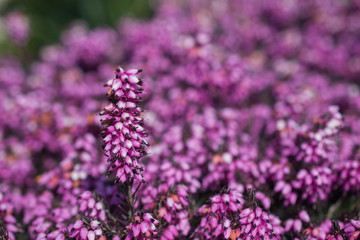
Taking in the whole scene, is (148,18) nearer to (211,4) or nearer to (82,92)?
(211,4)

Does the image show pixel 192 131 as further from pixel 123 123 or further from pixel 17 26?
pixel 17 26

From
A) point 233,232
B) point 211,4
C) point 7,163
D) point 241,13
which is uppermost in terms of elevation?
point 211,4

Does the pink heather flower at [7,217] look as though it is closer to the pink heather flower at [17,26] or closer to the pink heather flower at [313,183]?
the pink heather flower at [313,183]

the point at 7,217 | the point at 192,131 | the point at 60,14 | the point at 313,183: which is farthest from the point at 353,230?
the point at 60,14

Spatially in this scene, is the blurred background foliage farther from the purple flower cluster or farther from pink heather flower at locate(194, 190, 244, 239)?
pink heather flower at locate(194, 190, 244, 239)

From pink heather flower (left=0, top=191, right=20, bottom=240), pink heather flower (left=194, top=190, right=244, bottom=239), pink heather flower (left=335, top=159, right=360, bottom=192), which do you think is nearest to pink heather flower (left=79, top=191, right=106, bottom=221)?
pink heather flower (left=0, top=191, right=20, bottom=240)

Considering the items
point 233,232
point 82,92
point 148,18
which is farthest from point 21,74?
point 233,232
